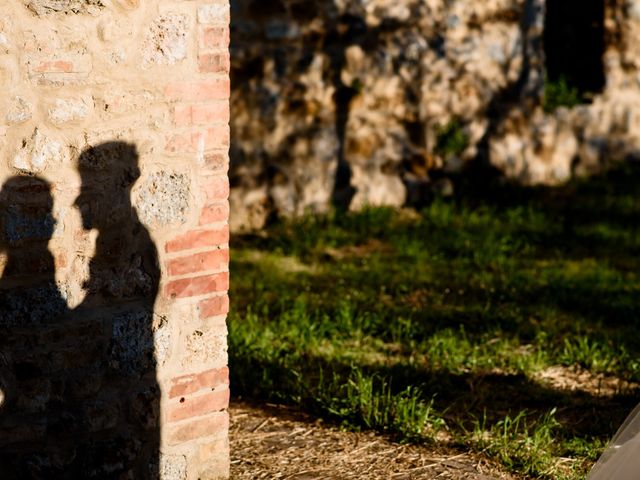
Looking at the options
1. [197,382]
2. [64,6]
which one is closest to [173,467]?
[197,382]

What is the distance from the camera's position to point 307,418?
15.4 feet

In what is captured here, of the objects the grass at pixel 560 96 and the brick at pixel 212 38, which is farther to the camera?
the grass at pixel 560 96

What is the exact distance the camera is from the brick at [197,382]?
12.5 feet

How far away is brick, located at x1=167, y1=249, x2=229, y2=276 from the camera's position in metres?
3.75

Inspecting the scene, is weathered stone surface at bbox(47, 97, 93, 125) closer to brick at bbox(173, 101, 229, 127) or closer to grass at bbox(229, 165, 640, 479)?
brick at bbox(173, 101, 229, 127)

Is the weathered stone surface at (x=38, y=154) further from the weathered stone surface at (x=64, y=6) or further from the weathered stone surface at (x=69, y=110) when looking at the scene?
the weathered stone surface at (x=64, y=6)

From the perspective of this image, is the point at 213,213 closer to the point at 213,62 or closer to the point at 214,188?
the point at 214,188

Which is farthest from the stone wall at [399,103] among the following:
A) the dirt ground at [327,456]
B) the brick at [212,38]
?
the brick at [212,38]

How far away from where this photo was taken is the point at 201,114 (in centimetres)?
372

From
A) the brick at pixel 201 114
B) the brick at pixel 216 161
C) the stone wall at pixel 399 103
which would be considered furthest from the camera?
the stone wall at pixel 399 103

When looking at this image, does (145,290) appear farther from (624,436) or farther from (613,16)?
(613,16)

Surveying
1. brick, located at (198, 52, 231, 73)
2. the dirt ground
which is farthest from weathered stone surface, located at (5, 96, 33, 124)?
the dirt ground

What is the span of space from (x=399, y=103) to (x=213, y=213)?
444 centimetres

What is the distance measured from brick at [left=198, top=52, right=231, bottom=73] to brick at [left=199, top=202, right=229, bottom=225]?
464 millimetres
